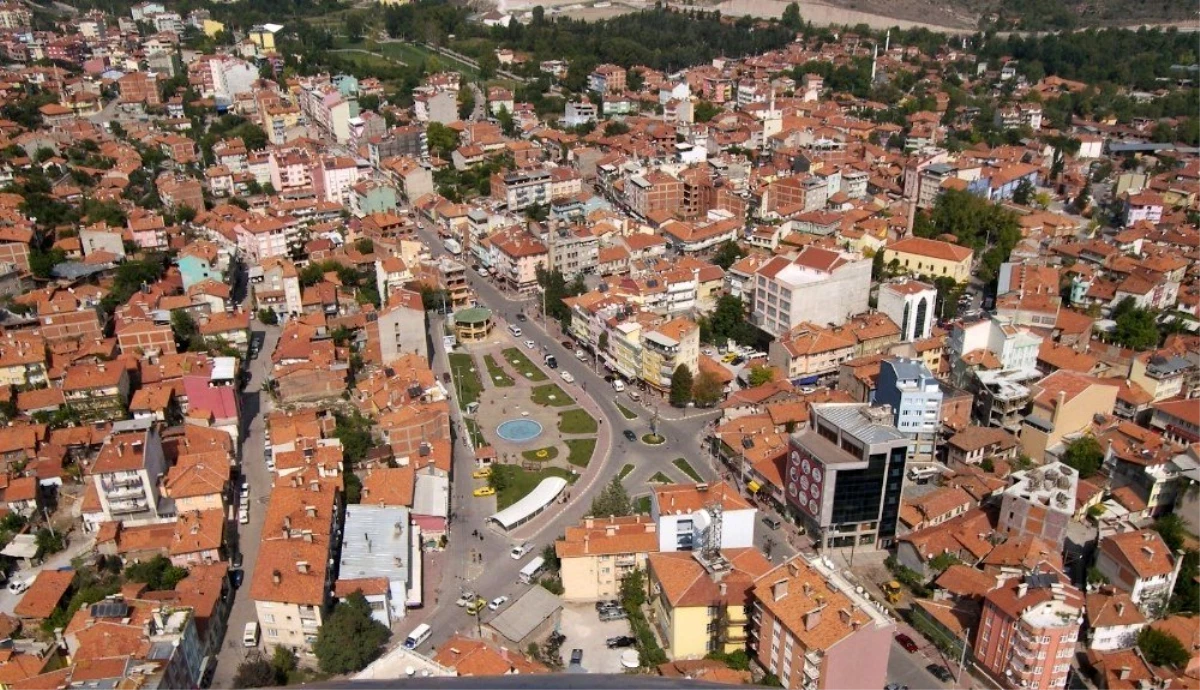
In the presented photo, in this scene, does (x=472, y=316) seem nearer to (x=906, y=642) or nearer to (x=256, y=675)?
(x=256, y=675)

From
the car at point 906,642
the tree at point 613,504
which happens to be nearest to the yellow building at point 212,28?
the tree at point 613,504

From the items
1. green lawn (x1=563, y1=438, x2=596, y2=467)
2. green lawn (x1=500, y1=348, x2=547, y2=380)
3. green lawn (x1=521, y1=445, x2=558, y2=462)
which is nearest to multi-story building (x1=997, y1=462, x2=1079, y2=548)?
green lawn (x1=563, y1=438, x2=596, y2=467)

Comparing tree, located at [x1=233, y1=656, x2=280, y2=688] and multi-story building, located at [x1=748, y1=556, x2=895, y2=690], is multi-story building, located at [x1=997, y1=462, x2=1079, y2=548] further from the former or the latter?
tree, located at [x1=233, y1=656, x2=280, y2=688]

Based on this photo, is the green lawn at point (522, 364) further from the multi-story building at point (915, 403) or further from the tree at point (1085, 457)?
the tree at point (1085, 457)

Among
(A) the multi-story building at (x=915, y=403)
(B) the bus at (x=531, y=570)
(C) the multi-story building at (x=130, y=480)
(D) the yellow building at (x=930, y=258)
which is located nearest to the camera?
(B) the bus at (x=531, y=570)

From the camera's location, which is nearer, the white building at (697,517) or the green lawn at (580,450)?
the white building at (697,517)

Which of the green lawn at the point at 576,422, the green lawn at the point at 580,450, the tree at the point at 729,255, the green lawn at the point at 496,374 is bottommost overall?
the green lawn at the point at 580,450

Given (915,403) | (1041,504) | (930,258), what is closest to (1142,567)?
(1041,504)

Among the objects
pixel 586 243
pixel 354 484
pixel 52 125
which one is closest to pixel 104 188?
pixel 52 125
